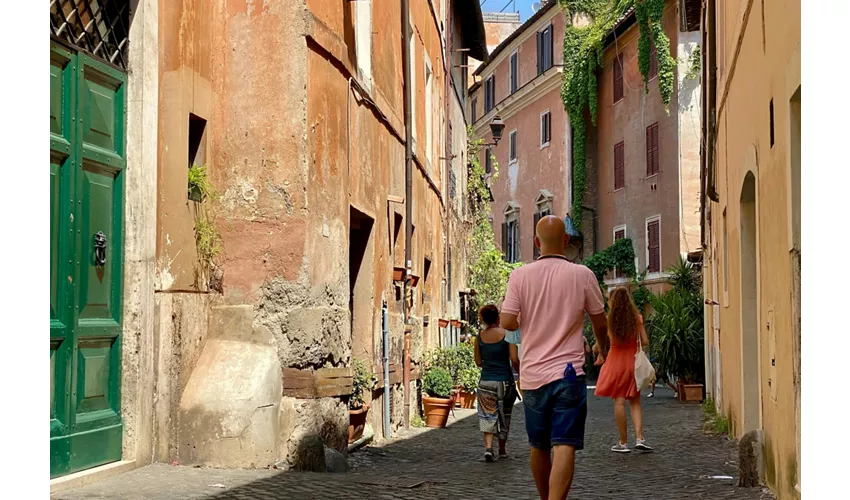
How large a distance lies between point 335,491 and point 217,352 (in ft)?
6.15

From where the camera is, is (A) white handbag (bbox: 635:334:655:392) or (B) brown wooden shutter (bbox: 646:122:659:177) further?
(B) brown wooden shutter (bbox: 646:122:659:177)

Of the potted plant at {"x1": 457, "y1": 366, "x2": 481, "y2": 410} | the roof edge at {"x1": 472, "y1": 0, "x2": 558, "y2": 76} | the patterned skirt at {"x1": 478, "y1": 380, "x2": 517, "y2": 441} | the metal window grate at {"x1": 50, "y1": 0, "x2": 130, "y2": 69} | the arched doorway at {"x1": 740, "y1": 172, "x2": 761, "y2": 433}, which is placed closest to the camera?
the metal window grate at {"x1": 50, "y1": 0, "x2": 130, "y2": 69}

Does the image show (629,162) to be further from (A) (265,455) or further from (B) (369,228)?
(A) (265,455)

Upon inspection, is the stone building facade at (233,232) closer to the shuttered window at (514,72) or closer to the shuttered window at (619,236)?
the shuttered window at (619,236)

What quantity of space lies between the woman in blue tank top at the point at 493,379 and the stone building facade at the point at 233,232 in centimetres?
143

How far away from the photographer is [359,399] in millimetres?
11445

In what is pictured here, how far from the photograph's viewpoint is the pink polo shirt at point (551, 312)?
20.2 ft

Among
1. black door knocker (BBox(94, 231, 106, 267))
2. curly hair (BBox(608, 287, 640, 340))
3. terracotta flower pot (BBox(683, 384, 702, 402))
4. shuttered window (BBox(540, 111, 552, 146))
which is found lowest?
terracotta flower pot (BBox(683, 384, 702, 402))

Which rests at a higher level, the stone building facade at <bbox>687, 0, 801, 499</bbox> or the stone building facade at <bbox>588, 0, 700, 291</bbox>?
the stone building facade at <bbox>588, 0, 700, 291</bbox>

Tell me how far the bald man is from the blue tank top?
4.59 m

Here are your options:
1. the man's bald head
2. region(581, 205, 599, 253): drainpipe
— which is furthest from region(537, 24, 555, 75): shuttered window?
the man's bald head

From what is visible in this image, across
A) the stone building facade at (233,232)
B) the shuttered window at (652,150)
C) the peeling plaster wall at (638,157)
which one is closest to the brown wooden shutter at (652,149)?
the shuttered window at (652,150)

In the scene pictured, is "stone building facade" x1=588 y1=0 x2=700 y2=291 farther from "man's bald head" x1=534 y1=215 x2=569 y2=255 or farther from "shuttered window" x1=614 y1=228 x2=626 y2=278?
"man's bald head" x1=534 y1=215 x2=569 y2=255

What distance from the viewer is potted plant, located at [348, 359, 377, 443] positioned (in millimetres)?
11016
